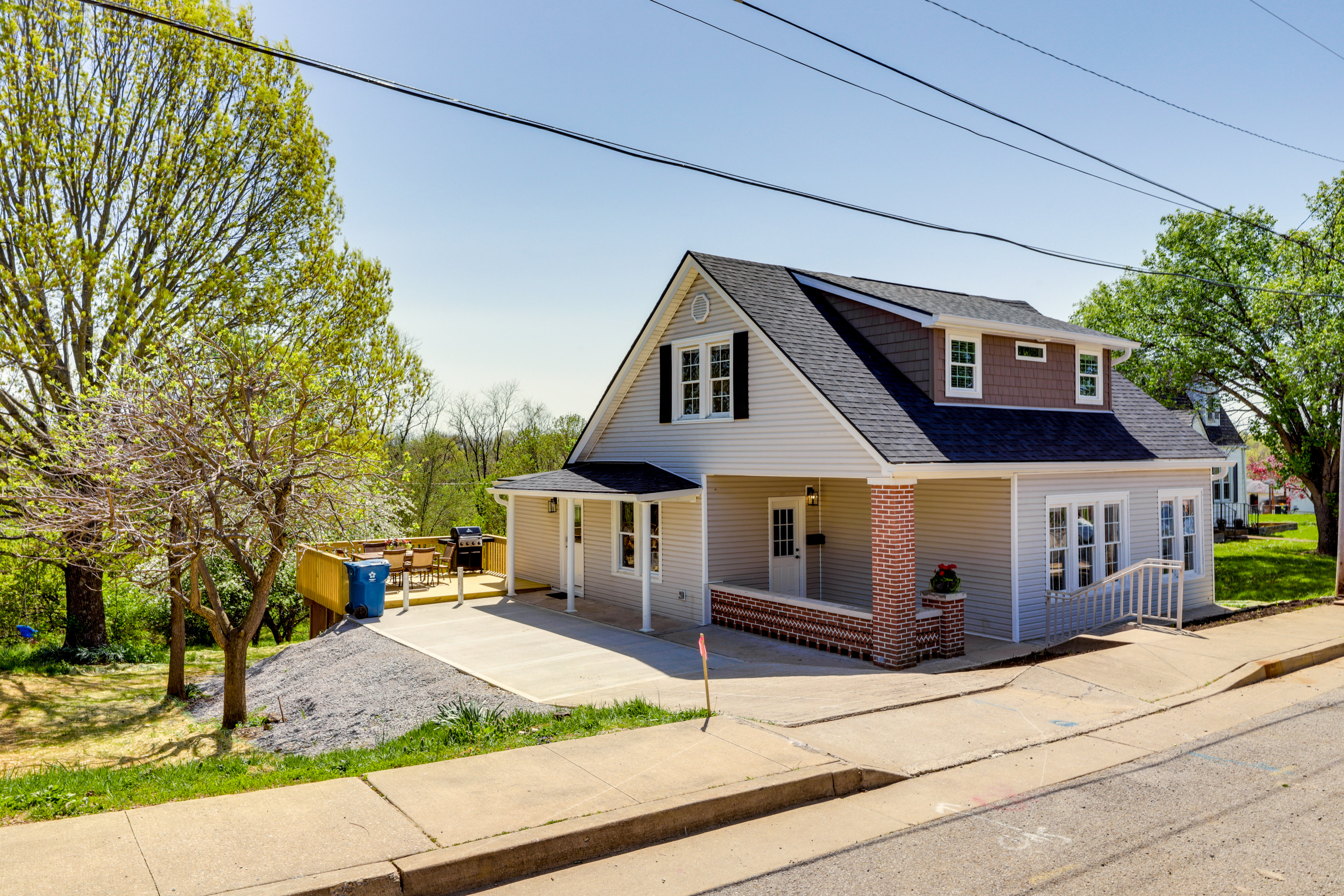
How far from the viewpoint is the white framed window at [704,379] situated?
632 inches

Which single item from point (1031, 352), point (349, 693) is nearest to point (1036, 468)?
point (1031, 352)

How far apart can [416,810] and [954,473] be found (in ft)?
Result: 31.0

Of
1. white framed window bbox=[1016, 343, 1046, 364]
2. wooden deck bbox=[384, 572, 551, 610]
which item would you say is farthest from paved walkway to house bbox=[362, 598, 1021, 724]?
white framed window bbox=[1016, 343, 1046, 364]

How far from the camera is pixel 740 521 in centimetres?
1652

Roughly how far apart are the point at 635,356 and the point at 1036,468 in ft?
27.7

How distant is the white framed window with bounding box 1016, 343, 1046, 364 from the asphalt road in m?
9.66

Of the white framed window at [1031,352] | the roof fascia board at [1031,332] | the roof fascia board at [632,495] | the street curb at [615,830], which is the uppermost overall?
the roof fascia board at [1031,332]

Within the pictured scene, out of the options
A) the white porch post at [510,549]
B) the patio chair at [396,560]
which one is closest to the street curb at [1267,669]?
the white porch post at [510,549]

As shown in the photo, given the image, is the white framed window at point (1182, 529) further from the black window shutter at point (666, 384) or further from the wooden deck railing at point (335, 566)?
the wooden deck railing at point (335, 566)

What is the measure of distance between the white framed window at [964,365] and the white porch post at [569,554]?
8.10 meters

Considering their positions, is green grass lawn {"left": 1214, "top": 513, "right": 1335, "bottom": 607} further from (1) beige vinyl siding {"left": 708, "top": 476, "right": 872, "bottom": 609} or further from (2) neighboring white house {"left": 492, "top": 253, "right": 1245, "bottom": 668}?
(1) beige vinyl siding {"left": 708, "top": 476, "right": 872, "bottom": 609}

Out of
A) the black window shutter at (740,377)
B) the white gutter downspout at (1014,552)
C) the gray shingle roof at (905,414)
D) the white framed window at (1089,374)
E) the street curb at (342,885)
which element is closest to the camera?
the street curb at (342,885)

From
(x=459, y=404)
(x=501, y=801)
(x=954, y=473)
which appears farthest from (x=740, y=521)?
(x=459, y=404)

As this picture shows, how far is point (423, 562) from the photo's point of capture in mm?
21094
